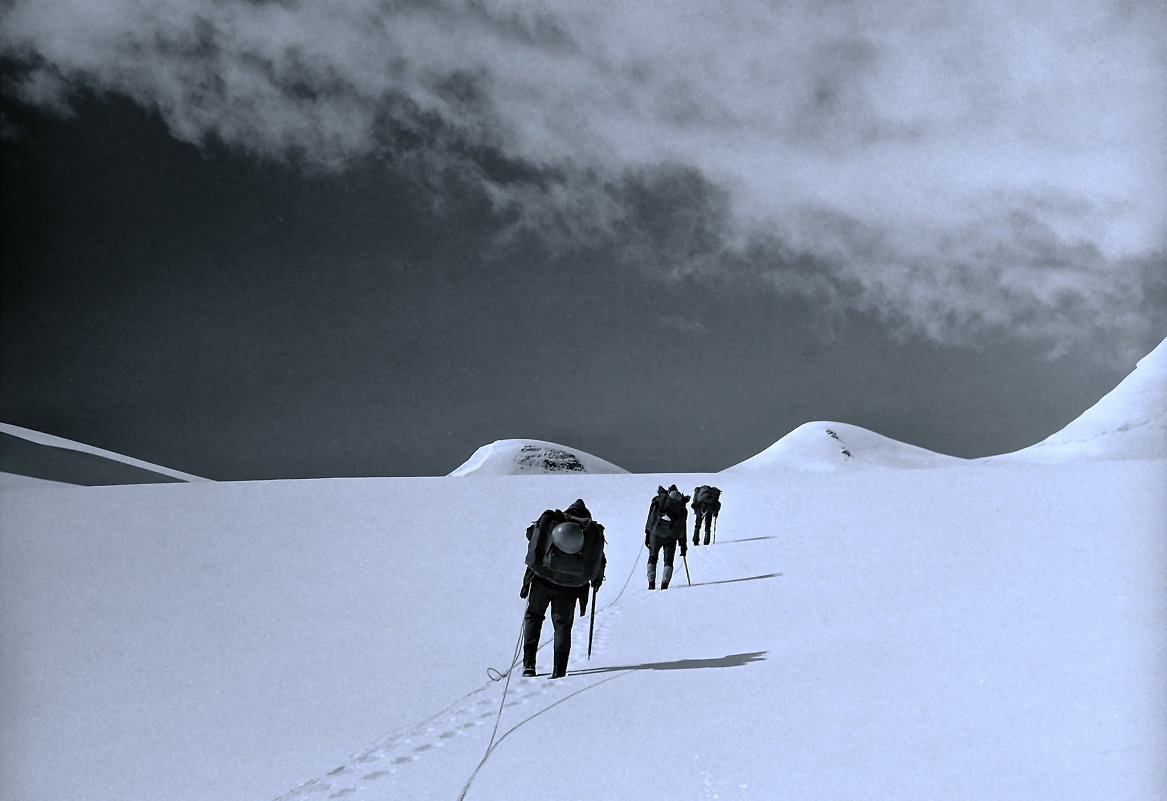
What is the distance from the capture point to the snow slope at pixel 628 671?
428 centimetres

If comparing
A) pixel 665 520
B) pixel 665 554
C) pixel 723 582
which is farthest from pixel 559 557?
pixel 723 582

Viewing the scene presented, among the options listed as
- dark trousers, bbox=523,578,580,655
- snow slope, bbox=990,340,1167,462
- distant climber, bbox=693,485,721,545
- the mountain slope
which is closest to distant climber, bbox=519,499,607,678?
dark trousers, bbox=523,578,580,655

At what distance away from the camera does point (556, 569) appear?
7500mm

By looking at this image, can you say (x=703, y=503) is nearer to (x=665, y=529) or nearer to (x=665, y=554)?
(x=665, y=529)

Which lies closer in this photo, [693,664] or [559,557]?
[693,664]

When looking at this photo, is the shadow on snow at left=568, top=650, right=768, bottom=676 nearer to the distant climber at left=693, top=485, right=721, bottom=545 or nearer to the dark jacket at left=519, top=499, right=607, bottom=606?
the dark jacket at left=519, top=499, right=607, bottom=606

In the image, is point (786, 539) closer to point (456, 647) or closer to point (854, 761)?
point (456, 647)

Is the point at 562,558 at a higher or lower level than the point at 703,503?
lower

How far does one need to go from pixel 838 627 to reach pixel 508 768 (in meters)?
4.76

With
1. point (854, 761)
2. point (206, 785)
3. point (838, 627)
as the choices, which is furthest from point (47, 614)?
point (854, 761)

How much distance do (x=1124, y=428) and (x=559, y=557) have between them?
215911mm

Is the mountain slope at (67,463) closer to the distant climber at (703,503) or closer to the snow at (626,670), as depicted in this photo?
the snow at (626,670)

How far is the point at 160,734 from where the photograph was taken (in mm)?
6438

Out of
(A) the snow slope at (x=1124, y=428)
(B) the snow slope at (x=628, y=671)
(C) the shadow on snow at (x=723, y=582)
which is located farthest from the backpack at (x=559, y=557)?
(A) the snow slope at (x=1124, y=428)
